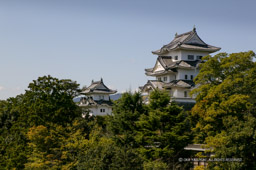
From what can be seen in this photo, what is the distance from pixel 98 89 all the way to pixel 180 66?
23.0 metres

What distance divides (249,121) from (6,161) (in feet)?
64.5

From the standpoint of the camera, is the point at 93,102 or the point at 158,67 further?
the point at 93,102

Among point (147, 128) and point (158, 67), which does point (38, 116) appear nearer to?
point (147, 128)

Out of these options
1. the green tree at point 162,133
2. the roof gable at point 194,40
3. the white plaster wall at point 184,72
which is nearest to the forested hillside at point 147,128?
the green tree at point 162,133

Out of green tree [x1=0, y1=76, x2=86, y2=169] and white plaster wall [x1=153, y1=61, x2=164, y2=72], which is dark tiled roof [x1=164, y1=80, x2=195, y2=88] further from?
green tree [x1=0, y1=76, x2=86, y2=169]

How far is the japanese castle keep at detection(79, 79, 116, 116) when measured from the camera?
5641 centimetres

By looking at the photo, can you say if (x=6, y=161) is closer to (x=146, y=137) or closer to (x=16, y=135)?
(x=16, y=135)

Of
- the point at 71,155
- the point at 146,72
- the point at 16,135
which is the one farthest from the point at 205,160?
the point at 146,72

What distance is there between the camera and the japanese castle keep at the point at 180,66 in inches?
1441

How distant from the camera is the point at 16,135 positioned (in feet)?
99.1

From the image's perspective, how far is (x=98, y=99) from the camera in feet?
188

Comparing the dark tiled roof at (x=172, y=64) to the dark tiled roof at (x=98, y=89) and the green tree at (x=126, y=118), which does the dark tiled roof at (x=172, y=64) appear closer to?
the green tree at (x=126, y=118)

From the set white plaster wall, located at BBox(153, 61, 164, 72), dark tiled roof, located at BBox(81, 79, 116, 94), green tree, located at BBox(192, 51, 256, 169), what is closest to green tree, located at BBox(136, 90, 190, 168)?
green tree, located at BBox(192, 51, 256, 169)

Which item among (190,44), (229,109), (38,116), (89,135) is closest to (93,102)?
(190,44)
